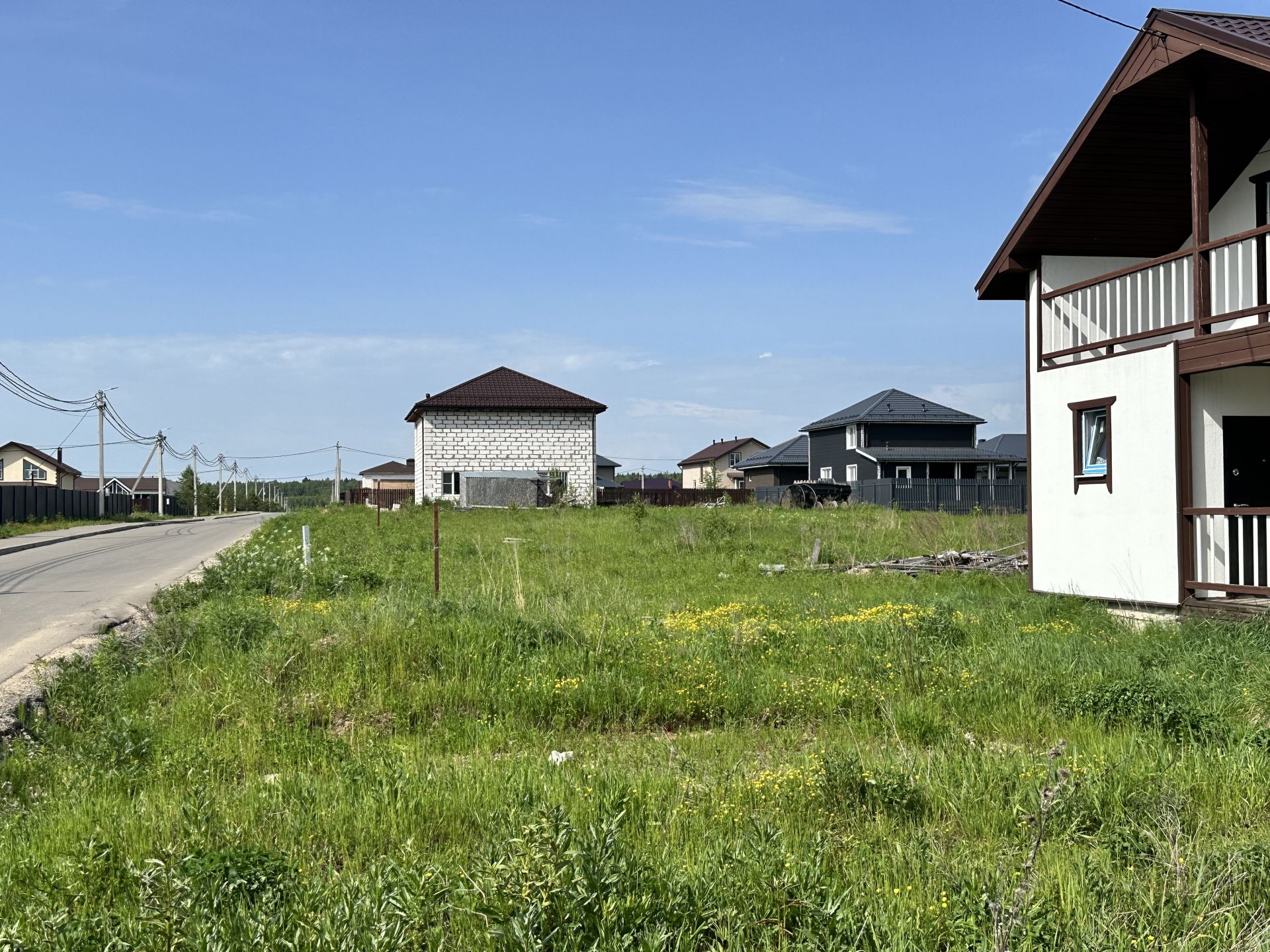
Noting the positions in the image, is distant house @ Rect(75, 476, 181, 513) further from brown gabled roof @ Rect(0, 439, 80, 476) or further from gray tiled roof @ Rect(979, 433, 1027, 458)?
gray tiled roof @ Rect(979, 433, 1027, 458)

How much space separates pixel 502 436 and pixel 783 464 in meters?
23.7

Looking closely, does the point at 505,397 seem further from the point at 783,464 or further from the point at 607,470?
the point at 607,470

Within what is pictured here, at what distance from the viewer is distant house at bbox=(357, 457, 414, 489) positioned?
10425 cm

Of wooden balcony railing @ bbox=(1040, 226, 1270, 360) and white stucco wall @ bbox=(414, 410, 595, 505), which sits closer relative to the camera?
wooden balcony railing @ bbox=(1040, 226, 1270, 360)

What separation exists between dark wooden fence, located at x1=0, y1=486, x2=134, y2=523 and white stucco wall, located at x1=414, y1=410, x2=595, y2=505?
16130 mm

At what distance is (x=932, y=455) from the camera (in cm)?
5162

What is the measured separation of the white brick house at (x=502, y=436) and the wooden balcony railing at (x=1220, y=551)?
39.0 m

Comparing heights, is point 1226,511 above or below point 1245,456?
below

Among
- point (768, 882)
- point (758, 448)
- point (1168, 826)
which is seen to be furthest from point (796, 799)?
point (758, 448)

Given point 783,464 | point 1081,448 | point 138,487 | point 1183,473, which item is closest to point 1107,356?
point 1081,448

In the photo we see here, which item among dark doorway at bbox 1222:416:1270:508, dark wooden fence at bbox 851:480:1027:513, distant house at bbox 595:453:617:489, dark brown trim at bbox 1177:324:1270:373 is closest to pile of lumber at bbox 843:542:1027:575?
dark doorway at bbox 1222:416:1270:508

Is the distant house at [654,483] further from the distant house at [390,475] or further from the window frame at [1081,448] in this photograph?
the window frame at [1081,448]

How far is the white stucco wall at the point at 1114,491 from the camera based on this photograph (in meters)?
11.6

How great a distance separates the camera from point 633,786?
495cm
